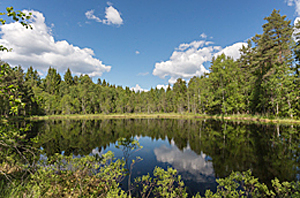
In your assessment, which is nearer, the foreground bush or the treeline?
the foreground bush

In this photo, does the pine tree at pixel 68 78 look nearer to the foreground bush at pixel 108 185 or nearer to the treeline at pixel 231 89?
the treeline at pixel 231 89

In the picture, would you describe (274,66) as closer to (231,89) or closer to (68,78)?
(231,89)

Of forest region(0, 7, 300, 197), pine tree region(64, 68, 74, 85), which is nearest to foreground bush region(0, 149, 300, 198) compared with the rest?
forest region(0, 7, 300, 197)

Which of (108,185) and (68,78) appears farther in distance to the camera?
(68,78)

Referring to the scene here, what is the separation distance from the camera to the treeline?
36119mm

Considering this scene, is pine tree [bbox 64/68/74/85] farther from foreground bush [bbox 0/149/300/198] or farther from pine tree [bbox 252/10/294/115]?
foreground bush [bbox 0/149/300/198]

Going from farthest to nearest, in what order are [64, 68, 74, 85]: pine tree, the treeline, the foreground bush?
[64, 68, 74, 85]: pine tree
the treeline
the foreground bush

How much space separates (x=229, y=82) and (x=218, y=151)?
4833 cm

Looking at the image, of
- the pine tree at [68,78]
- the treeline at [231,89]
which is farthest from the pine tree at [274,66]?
the pine tree at [68,78]

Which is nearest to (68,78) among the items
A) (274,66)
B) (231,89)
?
(231,89)

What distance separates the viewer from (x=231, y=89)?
177 feet

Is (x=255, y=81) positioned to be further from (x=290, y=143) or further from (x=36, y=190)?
(x=36, y=190)

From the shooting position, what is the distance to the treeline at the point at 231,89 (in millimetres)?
36119

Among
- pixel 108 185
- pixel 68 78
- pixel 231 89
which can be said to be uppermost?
pixel 68 78
